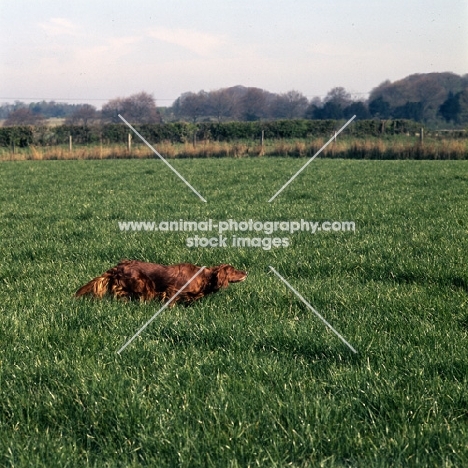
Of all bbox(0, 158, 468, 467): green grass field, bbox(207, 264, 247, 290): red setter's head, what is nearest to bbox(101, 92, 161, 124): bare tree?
bbox(0, 158, 468, 467): green grass field

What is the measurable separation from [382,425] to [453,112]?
148 ft

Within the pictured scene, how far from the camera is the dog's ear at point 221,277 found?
5.23 metres

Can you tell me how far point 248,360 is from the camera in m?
3.60

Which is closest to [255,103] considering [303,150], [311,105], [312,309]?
[311,105]

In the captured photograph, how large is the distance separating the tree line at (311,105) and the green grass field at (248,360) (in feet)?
103

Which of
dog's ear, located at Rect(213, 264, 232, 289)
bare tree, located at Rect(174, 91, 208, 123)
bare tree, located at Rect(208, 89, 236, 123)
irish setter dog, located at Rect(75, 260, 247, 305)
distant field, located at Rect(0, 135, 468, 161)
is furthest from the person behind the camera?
bare tree, located at Rect(174, 91, 208, 123)

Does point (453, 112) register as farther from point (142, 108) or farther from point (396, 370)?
point (396, 370)

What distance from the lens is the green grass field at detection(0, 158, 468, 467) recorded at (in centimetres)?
268

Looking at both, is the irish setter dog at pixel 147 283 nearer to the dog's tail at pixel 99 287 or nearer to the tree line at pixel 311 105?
the dog's tail at pixel 99 287

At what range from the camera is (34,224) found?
9.86 m

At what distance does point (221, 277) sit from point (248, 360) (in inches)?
68.4

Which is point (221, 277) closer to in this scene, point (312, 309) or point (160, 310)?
point (160, 310)

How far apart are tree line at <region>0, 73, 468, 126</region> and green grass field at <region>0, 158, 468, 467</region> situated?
31.3 meters

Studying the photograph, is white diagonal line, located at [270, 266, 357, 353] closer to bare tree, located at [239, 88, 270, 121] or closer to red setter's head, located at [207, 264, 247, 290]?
red setter's head, located at [207, 264, 247, 290]
